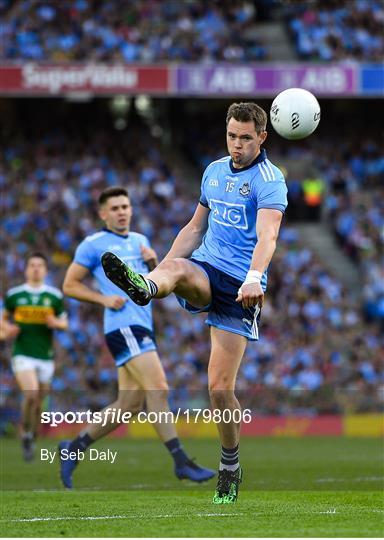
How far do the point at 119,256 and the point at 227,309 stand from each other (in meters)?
3.20

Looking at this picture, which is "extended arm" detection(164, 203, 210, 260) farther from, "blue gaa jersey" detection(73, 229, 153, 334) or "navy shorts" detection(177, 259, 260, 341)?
"blue gaa jersey" detection(73, 229, 153, 334)

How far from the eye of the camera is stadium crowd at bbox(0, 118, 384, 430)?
80.2 ft

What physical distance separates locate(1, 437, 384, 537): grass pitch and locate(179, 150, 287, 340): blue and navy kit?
132cm

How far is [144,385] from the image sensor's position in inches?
444

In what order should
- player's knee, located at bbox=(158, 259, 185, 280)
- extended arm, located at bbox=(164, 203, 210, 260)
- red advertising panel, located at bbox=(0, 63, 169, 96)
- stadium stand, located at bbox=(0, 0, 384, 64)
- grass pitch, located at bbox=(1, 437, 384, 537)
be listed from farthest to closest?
stadium stand, located at bbox=(0, 0, 384, 64), red advertising panel, located at bbox=(0, 63, 169, 96), extended arm, located at bbox=(164, 203, 210, 260), player's knee, located at bbox=(158, 259, 185, 280), grass pitch, located at bbox=(1, 437, 384, 537)

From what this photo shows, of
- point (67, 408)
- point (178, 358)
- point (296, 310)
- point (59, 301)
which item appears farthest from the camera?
point (296, 310)

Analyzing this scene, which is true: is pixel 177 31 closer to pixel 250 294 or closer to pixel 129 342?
pixel 129 342

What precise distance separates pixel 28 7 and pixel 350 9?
844cm

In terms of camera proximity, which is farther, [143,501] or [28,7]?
[28,7]

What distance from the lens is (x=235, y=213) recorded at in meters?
8.60

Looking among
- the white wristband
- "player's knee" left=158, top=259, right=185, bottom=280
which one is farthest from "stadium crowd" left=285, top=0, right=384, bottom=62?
the white wristband

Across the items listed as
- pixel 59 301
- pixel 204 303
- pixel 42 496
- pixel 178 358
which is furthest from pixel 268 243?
pixel 178 358

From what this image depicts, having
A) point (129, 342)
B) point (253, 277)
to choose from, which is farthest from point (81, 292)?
point (253, 277)

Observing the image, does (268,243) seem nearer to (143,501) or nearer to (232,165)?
(232,165)
